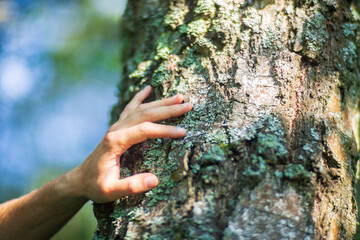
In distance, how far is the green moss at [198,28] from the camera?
1.62m

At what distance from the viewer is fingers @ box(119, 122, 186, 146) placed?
A: 53.9 inches

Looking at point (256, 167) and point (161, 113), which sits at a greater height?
point (161, 113)

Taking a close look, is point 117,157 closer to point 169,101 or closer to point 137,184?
point 137,184

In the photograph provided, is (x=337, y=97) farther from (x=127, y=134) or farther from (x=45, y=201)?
(x=45, y=201)

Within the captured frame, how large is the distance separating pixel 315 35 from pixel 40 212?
2.11 m

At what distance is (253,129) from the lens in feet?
4.16

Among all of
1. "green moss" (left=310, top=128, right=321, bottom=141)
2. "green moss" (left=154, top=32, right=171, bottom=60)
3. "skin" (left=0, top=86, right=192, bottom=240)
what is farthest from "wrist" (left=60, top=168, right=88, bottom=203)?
"green moss" (left=310, top=128, right=321, bottom=141)

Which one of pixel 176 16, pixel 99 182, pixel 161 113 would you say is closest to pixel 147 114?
pixel 161 113

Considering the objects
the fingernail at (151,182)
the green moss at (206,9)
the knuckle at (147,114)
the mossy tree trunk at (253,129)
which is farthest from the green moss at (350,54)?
the fingernail at (151,182)

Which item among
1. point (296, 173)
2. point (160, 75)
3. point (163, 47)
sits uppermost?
point (163, 47)

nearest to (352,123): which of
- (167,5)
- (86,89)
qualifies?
(167,5)

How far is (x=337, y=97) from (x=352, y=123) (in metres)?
0.24

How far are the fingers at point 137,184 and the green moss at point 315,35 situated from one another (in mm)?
1151

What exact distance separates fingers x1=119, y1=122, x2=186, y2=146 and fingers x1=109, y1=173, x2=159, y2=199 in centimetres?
21
